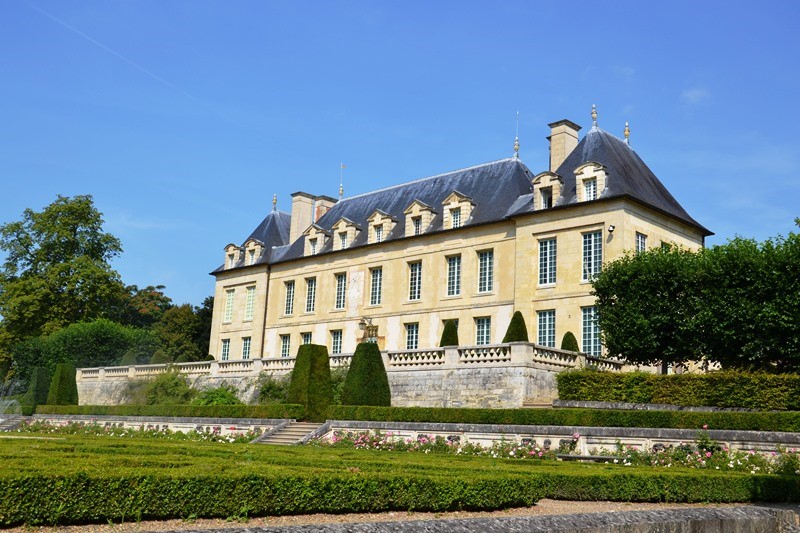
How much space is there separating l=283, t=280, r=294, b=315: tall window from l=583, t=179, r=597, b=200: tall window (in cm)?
1641

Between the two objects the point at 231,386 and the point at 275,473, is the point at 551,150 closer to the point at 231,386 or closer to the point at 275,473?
the point at 231,386

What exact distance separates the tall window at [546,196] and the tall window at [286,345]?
14.9 meters

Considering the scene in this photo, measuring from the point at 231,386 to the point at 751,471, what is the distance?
21512 mm

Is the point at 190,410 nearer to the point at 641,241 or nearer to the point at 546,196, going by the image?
the point at 546,196

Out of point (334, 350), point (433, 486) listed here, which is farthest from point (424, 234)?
point (433, 486)

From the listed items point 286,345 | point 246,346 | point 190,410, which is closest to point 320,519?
point 190,410

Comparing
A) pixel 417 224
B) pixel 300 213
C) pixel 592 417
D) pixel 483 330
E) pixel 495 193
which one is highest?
pixel 300 213


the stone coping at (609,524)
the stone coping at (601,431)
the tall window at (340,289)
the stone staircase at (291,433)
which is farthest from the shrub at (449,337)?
the stone coping at (609,524)

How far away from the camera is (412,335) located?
112 feet

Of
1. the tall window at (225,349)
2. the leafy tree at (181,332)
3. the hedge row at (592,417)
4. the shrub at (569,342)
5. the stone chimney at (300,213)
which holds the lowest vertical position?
the hedge row at (592,417)

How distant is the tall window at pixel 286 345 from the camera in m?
39.2

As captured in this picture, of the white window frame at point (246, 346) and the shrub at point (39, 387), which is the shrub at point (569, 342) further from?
the shrub at point (39, 387)

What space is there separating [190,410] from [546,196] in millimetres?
14723

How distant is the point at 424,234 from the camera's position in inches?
1340
